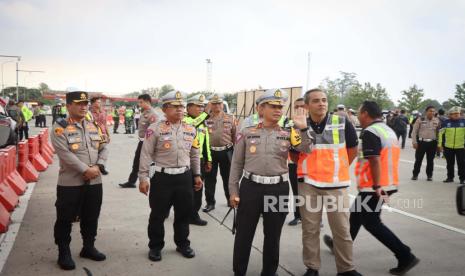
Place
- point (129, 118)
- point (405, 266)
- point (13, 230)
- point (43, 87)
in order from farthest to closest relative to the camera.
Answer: point (43, 87) → point (129, 118) → point (13, 230) → point (405, 266)

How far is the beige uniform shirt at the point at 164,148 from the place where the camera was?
4.34 metres

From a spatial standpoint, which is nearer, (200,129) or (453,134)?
(200,129)

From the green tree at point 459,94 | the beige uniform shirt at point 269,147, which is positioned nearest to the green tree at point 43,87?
the green tree at point 459,94

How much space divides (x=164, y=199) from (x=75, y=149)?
1.10 metres

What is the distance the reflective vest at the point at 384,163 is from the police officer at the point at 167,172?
1960mm

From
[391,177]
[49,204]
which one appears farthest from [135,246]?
[391,177]

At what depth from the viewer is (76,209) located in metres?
4.18

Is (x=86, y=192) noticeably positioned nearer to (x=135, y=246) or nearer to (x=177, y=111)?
(x=135, y=246)

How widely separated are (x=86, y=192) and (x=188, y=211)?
3.78ft

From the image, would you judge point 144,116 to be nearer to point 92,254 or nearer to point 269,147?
point 92,254

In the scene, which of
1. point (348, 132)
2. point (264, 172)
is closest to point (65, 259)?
point (264, 172)

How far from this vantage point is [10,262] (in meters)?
4.15

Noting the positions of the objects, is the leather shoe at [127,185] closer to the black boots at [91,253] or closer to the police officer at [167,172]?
the black boots at [91,253]

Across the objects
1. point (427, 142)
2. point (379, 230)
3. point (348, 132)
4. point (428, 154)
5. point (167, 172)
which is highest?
point (348, 132)
